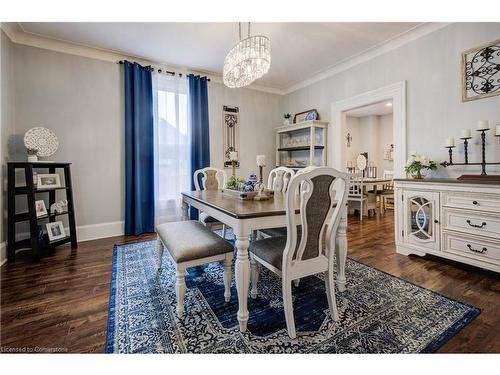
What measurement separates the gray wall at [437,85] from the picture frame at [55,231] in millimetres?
4461

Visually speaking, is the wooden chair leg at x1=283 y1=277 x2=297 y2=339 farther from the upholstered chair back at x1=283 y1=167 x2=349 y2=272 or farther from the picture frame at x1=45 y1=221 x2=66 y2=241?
the picture frame at x1=45 y1=221 x2=66 y2=241

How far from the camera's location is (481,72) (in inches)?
95.6

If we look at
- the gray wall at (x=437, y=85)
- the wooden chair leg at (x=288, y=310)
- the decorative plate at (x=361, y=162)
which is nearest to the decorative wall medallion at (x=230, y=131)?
the gray wall at (x=437, y=85)

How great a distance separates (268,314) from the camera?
1.64 m

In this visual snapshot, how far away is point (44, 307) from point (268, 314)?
161cm

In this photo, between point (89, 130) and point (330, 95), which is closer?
point (89, 130)

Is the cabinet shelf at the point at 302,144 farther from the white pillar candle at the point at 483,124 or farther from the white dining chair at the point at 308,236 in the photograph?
the white dining chair at the point at 308,236

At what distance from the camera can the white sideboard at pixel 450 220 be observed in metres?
2.12

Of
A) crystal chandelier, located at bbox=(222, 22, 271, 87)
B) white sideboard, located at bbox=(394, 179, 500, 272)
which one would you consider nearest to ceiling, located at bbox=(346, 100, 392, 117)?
white sideboard, located at bbox=(394, 179, 500, 272)

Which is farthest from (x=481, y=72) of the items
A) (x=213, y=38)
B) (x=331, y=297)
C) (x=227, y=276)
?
(x=227, y=276)

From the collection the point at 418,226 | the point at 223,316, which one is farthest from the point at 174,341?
the point at 418,226

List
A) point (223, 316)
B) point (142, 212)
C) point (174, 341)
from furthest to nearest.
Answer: point (142, 212), point (223, 316), point (174, 341)
